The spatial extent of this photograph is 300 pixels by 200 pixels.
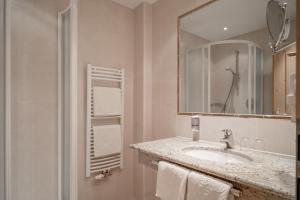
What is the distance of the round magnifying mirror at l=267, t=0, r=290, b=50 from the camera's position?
1127 mm

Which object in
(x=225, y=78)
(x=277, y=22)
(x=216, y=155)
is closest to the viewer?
(x=277, y=22)

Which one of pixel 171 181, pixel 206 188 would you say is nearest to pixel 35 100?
pixel 171 181

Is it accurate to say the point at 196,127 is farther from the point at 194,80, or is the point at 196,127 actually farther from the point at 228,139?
the point at 194,80

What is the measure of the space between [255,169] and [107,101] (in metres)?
1.41

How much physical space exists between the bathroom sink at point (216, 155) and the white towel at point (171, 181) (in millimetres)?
218

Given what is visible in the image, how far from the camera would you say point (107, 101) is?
184 centimetres

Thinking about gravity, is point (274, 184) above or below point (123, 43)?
below

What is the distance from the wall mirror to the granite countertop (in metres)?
0.29

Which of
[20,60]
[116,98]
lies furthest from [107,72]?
[20,60]

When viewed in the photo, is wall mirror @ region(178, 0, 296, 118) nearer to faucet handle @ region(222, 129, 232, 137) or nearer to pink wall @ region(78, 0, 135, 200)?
faucet handle @ region(222, 129, 232, 137)

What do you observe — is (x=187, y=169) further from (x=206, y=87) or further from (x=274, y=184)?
(x=206, y=87)

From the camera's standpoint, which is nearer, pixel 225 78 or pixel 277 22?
pixel 277 22

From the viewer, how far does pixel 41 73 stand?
1.23m

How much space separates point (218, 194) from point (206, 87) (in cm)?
97
